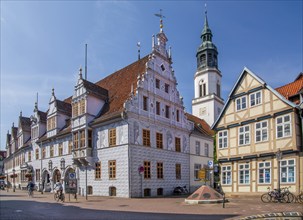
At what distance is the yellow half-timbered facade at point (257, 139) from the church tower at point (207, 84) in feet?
81.3

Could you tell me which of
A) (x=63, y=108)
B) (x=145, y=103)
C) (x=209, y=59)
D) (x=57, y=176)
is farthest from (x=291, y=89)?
(x=209, y=59)

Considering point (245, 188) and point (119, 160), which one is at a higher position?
point (119, 160)

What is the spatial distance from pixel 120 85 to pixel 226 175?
1452 centimetres

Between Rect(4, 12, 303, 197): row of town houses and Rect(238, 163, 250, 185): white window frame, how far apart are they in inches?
3.2

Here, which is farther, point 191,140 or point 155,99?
point 191,140

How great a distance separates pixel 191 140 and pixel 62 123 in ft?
52.9

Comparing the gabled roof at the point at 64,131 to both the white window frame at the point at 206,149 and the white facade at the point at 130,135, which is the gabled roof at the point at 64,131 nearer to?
the white facade at the point at 130,135

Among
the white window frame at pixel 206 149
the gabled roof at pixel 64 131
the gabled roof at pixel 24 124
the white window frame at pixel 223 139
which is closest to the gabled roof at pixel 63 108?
the gabled roof at pixel 64 131

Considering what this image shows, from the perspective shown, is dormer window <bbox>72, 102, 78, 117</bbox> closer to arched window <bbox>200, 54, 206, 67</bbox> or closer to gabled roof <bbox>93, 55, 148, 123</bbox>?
gabled roof <bbox>93, 55, 148, 123</bbox>

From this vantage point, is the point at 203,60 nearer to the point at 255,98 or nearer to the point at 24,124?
the point at 255,98

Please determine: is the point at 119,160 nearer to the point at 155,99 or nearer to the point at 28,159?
the point at 155,99

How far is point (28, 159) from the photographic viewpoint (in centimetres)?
4953


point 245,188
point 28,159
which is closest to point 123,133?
point 245,188

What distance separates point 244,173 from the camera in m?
27.7
